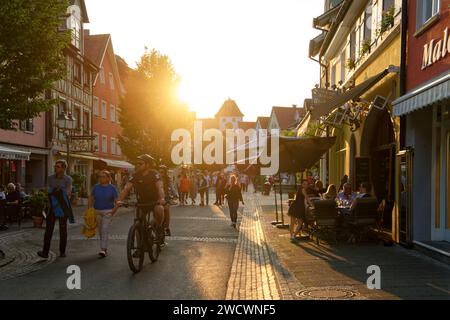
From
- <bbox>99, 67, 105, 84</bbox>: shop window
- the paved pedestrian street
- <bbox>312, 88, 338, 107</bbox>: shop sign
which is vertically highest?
<bbox>99, 67, 105, 84</bbox>: shop window

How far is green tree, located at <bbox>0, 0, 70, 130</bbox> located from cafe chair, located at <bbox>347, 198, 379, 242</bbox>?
7.02 meters

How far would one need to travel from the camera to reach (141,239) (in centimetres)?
852

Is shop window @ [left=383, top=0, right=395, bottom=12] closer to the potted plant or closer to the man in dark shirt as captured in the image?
the man in dark shirt

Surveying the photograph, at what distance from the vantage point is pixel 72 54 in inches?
1256

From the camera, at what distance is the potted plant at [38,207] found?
15.7 m

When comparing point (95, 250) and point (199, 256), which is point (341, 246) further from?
point (95, 250)

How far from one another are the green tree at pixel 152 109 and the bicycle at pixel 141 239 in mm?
31192

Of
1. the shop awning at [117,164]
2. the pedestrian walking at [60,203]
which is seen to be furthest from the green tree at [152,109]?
the pedestrian walking at [60,203]

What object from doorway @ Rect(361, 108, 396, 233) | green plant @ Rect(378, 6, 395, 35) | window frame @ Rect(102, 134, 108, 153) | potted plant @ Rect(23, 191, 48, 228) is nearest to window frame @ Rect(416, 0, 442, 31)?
green plant @ Rect(378, 6, 395, 35)

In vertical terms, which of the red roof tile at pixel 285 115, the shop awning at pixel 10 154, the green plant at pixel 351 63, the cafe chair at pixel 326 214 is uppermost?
the red roof tile at pixel 285 115

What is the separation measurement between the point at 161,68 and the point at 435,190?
33495 mm

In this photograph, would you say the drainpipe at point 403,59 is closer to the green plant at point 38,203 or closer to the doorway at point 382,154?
the doorway at point 382,154

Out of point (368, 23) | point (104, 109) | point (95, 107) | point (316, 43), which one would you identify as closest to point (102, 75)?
point (104, 109)

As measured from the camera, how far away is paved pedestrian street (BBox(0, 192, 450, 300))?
6.76m
